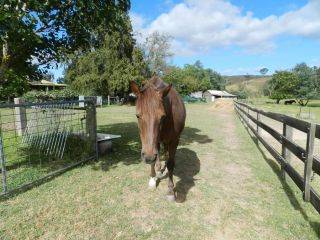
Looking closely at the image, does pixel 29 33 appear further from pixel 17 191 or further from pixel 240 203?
pixel 240 203

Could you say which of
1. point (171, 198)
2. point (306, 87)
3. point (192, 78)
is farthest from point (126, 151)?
point (192, 78)

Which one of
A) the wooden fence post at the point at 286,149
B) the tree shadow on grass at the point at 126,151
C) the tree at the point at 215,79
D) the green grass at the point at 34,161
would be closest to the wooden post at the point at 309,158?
the wooden fence post at the point at 286,149

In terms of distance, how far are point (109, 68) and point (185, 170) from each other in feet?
99.9

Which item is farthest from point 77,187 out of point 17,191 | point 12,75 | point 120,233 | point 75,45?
point 75,45

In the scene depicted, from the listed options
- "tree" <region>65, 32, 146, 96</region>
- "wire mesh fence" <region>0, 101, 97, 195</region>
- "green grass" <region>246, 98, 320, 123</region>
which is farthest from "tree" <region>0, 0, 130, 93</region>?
"tree" <region>65, 32, 146, 96</region>

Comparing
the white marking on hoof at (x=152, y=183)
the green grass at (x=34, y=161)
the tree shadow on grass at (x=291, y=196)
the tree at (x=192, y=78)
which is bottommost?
the tree shadow on grass at (x=291, y=196)

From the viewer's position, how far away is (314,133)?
3.30 meters

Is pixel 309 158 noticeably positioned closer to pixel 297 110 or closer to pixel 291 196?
pixel 291 196

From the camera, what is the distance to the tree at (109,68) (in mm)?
33688

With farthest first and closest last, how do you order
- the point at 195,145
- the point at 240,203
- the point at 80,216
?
the point at 195,145
the point at 240,203
the point at 80,216

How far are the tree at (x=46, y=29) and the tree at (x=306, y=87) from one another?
53983mm

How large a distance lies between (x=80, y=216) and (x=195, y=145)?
5335 mm

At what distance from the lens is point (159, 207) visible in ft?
12.7

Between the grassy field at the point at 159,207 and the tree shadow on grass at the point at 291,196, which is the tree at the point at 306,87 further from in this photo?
the grassy field at the point at 159,207
